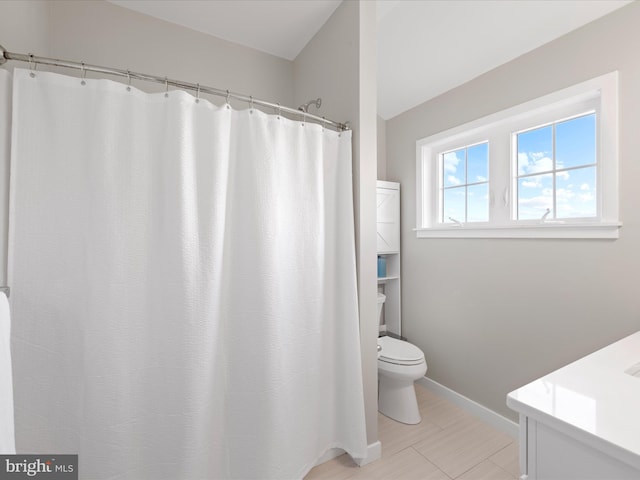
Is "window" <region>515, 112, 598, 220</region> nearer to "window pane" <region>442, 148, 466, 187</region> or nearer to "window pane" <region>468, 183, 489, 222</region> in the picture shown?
"window pane" <region>468, 183, 489, 222</region>

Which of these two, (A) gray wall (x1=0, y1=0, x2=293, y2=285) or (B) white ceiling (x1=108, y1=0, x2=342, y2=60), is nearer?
(A) gray wall (x1=0, y1=0, x2=293, y2=285)

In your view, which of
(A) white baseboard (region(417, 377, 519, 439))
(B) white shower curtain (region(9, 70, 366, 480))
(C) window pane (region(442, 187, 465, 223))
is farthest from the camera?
(C) window pane (region(442, 187, 465, 223))

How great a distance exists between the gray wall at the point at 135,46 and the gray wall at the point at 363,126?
2.16 ft

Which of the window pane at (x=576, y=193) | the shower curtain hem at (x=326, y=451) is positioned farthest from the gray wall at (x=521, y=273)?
the shower curtain hem at (x=326, y=451)

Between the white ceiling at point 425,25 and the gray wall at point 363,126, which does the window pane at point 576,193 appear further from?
the gray wall at point 363,126

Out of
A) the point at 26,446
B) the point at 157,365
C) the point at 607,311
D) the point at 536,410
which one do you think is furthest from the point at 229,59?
the point at 607,311

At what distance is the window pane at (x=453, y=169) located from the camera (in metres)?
2.28

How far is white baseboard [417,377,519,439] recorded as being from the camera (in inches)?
71.4

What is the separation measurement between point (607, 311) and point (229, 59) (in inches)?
103

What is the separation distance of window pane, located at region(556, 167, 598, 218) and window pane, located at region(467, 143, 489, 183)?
17.7 inches

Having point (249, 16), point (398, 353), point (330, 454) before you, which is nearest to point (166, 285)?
point (330, 454)

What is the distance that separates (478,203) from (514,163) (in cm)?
34

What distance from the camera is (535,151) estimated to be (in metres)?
1.84

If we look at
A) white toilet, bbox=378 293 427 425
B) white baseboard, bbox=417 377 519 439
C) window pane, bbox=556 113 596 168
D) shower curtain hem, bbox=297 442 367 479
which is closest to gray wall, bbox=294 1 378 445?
shower curtain hem, bbox=297 442 367 479
